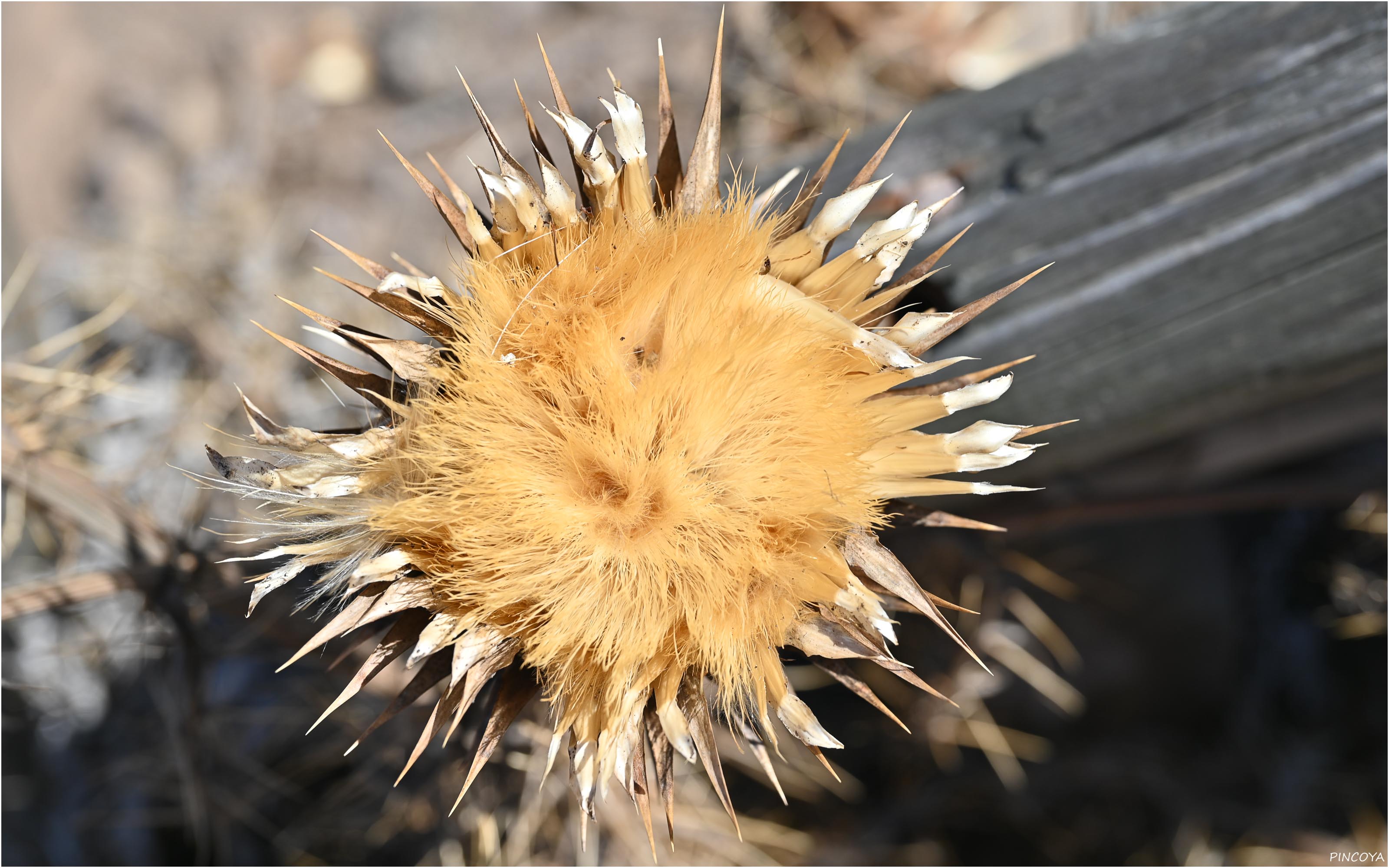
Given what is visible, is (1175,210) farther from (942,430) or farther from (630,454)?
(630,454)

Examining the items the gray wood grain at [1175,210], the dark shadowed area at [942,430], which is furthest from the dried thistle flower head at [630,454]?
the gray wood grain at [1175,210]

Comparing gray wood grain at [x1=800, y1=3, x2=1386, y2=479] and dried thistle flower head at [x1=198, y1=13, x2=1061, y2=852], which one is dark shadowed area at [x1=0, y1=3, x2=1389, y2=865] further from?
dried thistle flower head at [x1=198, y1=13, x2=1061, y2=852]

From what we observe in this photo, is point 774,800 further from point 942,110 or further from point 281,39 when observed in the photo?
point 281,39

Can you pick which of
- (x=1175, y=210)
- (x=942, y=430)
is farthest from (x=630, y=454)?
(x=1175, y=210)

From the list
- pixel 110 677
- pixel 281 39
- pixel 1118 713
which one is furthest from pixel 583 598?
pixel 281 39

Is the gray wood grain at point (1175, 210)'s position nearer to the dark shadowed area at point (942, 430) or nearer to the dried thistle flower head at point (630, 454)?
the dark shadowed area at point (942, 430)

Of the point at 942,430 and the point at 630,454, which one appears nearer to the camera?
the point at 630,454
